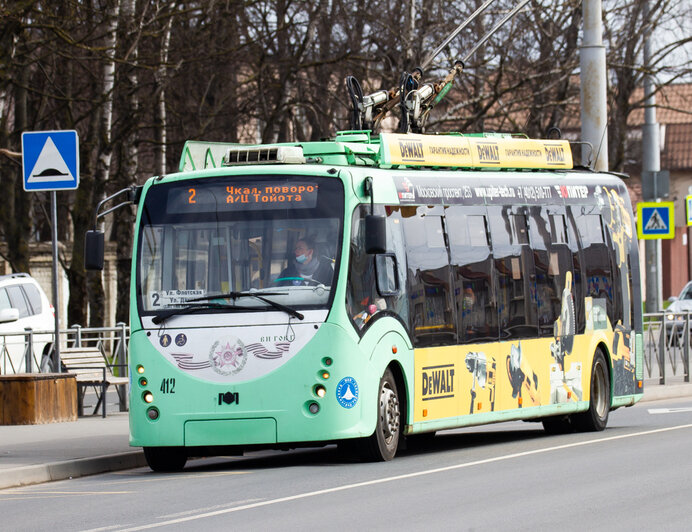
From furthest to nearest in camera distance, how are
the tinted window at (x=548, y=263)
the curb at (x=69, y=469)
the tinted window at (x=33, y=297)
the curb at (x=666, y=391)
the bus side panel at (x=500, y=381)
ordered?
the tinted window at (x=33, y=297) → the curb at (x=666, y=391) → the tinted window at (x=548, y=263) → the bus side panel at (x=500, y=381) → the curb at (x=69, y=469)

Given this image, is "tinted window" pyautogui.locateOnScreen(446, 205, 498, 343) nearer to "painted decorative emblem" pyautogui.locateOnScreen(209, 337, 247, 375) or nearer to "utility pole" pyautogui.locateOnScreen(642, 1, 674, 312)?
"painted decorative emblem" pyautogui.locateOnScreen(209, 337, 247, 375)

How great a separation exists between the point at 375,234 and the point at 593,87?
33.5 ft

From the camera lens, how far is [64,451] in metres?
14.9

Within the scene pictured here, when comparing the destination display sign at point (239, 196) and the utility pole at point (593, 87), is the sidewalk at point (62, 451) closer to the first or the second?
the destination display sign at point (239, 196)

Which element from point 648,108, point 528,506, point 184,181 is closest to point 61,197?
point 648,108

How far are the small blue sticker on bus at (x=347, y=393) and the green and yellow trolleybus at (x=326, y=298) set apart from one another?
0.01 metres

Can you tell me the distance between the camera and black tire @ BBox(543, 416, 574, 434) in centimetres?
1759

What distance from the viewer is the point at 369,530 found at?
29.6ft

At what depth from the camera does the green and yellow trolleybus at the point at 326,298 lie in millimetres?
13062

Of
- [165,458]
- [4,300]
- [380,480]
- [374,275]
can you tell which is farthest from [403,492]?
[4,300]

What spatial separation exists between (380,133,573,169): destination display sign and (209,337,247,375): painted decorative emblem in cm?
243

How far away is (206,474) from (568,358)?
5150 millimetres

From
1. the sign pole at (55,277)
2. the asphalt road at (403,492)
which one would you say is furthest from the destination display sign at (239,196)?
the sign pole at (55,277)

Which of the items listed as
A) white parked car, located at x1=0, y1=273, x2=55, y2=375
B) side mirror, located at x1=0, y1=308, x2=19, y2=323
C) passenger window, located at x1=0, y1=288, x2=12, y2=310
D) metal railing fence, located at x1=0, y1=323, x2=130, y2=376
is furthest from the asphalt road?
passenger window, located at x1=0, y1=288, x2=12, y2=310
